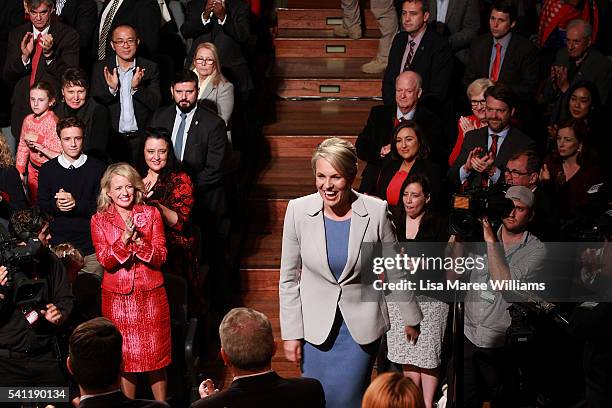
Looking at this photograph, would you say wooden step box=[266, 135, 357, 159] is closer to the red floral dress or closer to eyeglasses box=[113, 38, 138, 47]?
eyeglasses box=[113, 38, 138, 47]

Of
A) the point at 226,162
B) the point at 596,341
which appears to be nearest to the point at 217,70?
the point at 226,162

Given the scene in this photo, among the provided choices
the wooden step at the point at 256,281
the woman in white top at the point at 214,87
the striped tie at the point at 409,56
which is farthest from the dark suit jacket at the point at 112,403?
the striped tie at the point at 409,56

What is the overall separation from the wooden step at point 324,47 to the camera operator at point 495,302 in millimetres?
3448

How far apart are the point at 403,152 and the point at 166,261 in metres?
1.38

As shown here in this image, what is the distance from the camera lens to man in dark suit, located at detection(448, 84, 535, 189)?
5.52 m

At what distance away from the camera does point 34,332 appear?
4.56 meters

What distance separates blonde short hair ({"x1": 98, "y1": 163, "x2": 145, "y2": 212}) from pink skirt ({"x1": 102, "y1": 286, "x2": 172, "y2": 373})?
428mm

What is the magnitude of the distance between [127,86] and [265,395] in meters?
3.55

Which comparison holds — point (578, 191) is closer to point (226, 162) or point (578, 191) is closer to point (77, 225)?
point (226, 162)

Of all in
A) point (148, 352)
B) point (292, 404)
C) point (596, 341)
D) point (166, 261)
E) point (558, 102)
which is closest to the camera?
point (292, 404)

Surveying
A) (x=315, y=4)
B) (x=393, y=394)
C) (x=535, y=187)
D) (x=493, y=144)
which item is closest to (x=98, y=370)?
(x=393, y=394)

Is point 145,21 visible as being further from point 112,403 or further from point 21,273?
point 112,403

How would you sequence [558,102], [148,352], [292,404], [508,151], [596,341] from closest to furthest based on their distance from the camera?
[292,404], [596,341], [148,352], [508,151], [558,102]

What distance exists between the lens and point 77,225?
5.39 meters
